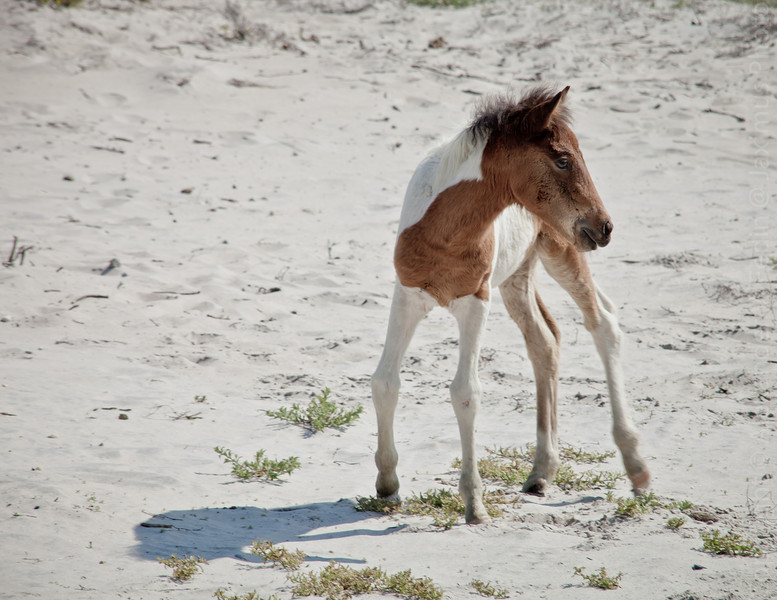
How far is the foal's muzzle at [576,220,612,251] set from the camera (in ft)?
12.0

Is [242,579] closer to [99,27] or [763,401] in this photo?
[763,401]

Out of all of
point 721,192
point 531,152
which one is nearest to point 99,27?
point 721,192

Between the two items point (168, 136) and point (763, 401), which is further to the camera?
point (168, 136)

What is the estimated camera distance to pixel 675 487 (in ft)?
14.7

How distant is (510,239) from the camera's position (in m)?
4.39

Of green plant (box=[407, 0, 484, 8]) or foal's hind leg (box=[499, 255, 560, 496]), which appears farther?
green plant (box=[407, 0, 484, 8])

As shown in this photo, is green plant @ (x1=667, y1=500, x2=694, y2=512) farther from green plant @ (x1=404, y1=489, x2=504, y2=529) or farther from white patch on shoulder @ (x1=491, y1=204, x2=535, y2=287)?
white patch on shoulder @ (x1=491, y1=204, x2=535, y2=287)

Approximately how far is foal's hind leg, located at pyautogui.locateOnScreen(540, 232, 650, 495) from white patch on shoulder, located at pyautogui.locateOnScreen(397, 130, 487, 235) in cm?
101

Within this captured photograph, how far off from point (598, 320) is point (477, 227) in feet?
4.51

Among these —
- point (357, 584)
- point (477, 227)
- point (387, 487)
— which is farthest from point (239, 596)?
point (477, 227)

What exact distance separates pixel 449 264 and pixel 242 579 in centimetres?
176

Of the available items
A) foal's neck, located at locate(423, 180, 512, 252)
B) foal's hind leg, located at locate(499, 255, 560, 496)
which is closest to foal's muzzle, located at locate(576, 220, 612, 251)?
foal's neck, located at locate(423, 180, 512, 252)

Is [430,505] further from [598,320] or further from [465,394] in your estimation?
[598,320]

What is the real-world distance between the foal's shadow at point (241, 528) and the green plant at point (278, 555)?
0.12 feet
